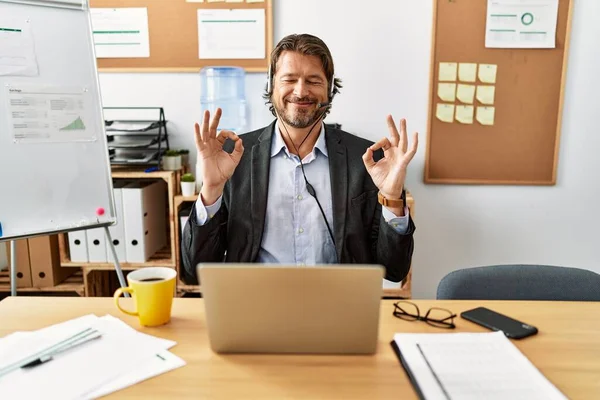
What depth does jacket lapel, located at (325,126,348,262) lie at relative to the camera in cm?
153

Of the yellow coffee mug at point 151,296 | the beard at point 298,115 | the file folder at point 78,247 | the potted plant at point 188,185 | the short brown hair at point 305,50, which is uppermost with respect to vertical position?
the short brown hair at point 305,50

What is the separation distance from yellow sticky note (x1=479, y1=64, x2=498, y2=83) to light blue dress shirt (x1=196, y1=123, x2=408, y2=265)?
1286 millimetres

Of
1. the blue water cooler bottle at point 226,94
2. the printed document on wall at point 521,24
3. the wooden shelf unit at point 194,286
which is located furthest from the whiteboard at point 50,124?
the printed document on wall at point 521,24

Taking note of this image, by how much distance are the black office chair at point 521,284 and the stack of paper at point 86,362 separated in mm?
757

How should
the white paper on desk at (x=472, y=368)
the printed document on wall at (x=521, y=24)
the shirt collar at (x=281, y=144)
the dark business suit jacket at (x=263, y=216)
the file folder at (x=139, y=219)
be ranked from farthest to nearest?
the printed document on wall at (x=521, y=24), the file folder at (x=139, y=219), the shirt collar at (x=281, y=144), the dark business suit jacket at (x=263, y=216), the white paper on desk at (x=472, y=368)

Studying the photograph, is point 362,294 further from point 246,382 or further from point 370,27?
point 370,27

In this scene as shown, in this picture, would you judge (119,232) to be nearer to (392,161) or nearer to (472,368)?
(392,161)

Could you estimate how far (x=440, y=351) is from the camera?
902 mm

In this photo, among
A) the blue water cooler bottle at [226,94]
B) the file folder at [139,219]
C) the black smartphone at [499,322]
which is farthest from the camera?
the blue water cooler bottle at [226,94]

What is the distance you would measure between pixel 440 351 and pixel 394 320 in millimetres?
169

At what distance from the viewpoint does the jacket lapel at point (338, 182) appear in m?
1.53

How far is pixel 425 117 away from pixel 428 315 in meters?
1.66

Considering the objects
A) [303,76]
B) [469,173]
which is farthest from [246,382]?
[469,173]

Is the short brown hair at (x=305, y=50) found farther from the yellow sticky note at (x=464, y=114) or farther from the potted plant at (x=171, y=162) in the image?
the yellow sticky note at (x=464, y=114)
